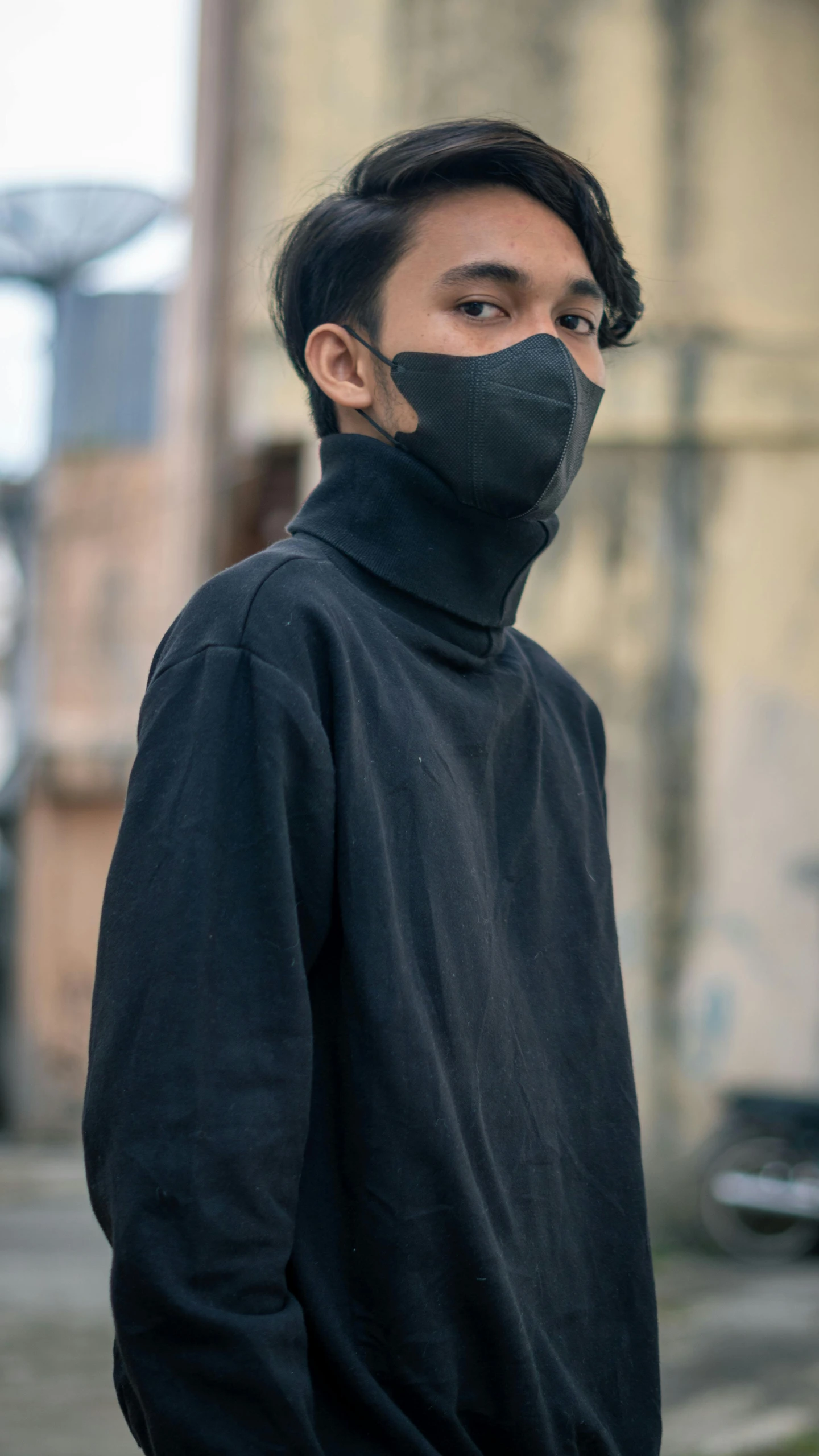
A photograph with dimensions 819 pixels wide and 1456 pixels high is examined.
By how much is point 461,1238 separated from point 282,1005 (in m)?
0.27

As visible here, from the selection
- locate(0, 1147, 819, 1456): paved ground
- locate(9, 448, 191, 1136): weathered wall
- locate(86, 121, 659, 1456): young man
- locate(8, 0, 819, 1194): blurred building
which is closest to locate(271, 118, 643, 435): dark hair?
locate(86, 121, 659, 1456): young man

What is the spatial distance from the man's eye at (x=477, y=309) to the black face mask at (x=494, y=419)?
43 mm

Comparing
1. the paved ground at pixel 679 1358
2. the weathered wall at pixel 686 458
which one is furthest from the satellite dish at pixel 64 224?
the paved ground at pixel 679 1358

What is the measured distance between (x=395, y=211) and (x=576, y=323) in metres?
0.22

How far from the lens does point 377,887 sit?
4.18 feet

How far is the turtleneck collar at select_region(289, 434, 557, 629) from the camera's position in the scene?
1.45 metres

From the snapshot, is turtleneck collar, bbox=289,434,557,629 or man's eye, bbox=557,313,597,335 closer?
turtleneck collar, bbox=289,434,557,629

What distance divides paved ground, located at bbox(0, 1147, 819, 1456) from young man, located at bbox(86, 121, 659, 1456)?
2.91m

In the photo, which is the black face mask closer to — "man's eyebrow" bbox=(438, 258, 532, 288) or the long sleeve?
"man's eyebrow" bbox=(438, 258, 532, 288)

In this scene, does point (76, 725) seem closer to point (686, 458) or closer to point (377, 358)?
point (686, 458)

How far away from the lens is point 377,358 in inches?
58.8

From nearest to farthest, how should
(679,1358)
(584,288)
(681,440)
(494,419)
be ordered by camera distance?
(494,419) → (584,288) → (679,1358) → (681,440)

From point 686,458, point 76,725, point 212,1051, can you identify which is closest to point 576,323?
point 212,1051

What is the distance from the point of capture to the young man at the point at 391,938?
1170mm
